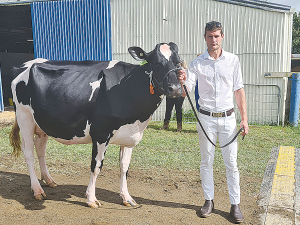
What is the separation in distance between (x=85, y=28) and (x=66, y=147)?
6.06 meters

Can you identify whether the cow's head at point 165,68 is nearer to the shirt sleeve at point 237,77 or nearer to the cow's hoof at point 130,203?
the shirt sleeve at point 237,77

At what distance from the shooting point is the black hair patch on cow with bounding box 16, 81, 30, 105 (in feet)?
14.2

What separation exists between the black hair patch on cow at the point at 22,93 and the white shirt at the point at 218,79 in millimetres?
2344

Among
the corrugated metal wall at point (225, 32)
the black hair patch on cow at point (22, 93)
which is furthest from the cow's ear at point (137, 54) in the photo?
the corrugated metal wall at point (225, 32)

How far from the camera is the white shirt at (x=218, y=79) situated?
3510 millimetres

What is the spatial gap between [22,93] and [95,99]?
1262 mm

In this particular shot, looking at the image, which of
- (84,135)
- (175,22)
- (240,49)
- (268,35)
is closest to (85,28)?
(175,22)

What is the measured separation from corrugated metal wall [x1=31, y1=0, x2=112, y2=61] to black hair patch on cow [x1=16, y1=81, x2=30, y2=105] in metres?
7.37

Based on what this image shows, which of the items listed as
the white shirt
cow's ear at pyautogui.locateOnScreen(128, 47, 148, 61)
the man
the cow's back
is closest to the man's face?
the man

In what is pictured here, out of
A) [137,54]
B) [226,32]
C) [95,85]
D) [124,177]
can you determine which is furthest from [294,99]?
[95,85]

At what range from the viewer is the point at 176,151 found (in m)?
6.86

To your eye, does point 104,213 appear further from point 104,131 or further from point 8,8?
point 8,8

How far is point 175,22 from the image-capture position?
10.9m

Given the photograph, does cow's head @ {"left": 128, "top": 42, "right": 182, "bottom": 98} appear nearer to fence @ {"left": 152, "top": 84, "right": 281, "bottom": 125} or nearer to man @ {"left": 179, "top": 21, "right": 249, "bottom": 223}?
man @ {"left": 179, "top": 21, "right": 249, "bottom": 223}
